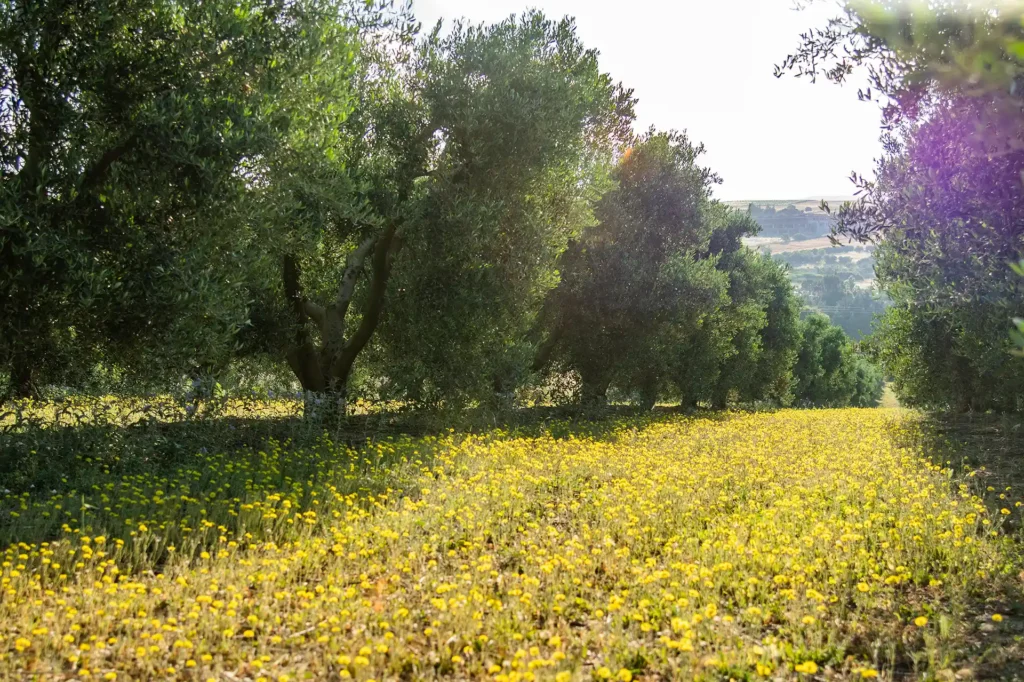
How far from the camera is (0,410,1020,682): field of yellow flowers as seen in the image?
18.5 feet

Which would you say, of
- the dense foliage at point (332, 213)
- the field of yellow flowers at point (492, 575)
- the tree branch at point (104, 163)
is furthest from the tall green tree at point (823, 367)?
the tree branch at point (104, 163)

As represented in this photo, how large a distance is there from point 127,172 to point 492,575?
920cm

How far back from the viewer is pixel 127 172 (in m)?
12.0

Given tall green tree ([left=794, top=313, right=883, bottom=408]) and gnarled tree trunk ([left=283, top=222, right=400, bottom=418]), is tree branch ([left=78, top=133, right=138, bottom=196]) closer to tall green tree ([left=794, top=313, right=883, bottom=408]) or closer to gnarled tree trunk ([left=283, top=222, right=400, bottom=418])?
gnarled tree trunk ([left=283, top=222, right=400, bottom=418])

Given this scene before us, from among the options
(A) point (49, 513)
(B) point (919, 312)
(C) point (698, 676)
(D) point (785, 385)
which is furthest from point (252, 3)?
(D) point (785, 385)

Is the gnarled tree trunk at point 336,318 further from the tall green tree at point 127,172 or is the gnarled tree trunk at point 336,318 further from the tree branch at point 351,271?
the tall green tree at point 127,172

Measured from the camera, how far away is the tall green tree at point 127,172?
11.3 meters

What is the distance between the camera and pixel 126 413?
13.1m

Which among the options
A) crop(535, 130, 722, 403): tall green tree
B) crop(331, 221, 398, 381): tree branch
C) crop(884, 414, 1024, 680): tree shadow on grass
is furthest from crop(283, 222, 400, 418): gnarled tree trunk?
crop(884, 414, 1024, 680): tree shadow on grass

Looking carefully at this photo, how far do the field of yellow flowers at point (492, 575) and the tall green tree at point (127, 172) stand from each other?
2.73 m

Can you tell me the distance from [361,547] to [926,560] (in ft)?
20.2

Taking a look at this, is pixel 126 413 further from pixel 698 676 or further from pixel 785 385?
pixel 785 385

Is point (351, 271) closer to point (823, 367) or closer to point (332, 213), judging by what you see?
point (332, 213)

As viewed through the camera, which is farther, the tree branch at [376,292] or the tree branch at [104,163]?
the tree branch at [376,292]
